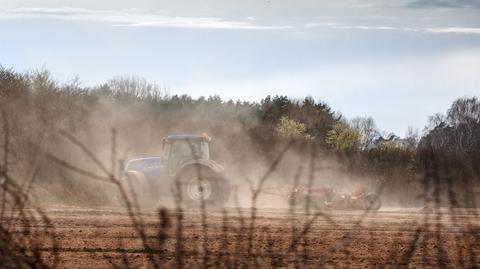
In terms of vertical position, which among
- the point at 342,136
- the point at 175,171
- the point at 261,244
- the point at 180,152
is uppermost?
the point at 342,136

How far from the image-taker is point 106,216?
16406 millimetres

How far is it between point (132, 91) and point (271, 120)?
1145 centimetres

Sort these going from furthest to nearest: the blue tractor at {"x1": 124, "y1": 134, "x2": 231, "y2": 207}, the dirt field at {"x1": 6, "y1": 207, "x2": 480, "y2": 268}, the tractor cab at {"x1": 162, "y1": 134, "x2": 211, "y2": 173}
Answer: the tractor cab at {"x1": 162, "y1": 134, "x2": 211, "y2": 173} < the blue tractor at {"x1": 124, "y1": 134, "x2": 231, "y2": 207} < the dirt field at {"x1": 6, "y1": 207, "x2": 480, "y2": 268}

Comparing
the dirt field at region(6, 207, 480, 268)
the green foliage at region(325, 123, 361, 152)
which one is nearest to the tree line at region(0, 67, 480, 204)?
the green foliage at region(325, 123, 361, 152)

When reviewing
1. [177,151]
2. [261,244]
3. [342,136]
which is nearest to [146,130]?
[177,151]

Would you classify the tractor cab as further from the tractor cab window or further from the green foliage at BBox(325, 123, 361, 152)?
the green foliage at BBox(325, 123, 361, 152)

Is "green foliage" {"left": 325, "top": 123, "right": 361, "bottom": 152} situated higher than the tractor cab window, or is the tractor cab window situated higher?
"green foliage" {"left": 325, "top": 123, "right": 361, "bottom": 152}

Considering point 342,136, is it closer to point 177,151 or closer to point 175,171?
point 177,151

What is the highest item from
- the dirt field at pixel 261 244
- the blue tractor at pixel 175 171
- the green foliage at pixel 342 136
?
the green foliage at pixel 342 136

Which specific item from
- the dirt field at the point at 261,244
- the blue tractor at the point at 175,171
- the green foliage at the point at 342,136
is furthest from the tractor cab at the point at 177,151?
the green foliage at the point at 342,136

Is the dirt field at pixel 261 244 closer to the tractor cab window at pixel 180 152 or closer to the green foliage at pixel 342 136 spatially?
the tractor cab window at pixel 180 152

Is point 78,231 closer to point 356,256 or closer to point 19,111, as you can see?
point 356,256

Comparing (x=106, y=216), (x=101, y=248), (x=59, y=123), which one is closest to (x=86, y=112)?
(x=59, y=123)

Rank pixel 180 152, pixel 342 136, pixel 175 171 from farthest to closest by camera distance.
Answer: pixel 342 136, pixel 180 152, pixel 175 171
